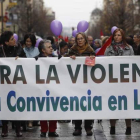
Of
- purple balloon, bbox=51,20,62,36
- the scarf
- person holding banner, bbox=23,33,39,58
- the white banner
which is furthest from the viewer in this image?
person holding banner, bbox=23,33,39,58

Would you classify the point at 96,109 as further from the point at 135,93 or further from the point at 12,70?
the point at 12,70

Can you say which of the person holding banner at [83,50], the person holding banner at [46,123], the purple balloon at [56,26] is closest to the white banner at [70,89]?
the person holding banner at [83,50]

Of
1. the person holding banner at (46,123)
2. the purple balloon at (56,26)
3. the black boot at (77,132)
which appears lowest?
the black boot at (77,132)

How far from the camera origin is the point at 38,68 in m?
8.75

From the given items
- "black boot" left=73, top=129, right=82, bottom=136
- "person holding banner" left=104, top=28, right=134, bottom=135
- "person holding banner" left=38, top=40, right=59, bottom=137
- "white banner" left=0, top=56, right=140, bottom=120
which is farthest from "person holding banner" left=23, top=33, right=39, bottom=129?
"white banner" left=0, top=56, right=140, bottom=120

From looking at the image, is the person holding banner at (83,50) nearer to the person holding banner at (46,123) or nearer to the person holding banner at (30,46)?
the person holding banner at (46,123)

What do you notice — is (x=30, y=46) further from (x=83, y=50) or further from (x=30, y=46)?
(x=83, y=50)

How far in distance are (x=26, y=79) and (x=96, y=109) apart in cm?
122

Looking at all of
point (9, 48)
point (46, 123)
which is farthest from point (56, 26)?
point (46, 123)

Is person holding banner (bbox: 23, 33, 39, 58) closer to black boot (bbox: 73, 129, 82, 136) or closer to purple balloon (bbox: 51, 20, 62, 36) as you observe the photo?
purple balloon (bbox: 51, 20, 62, 36)

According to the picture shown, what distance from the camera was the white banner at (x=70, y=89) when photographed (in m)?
8.73

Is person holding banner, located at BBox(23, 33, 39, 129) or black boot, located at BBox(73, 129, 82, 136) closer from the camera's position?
black boot, located at BBox(73, 129, 82, 136)

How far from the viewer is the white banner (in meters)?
8.73

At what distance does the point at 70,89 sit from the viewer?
874 cm
